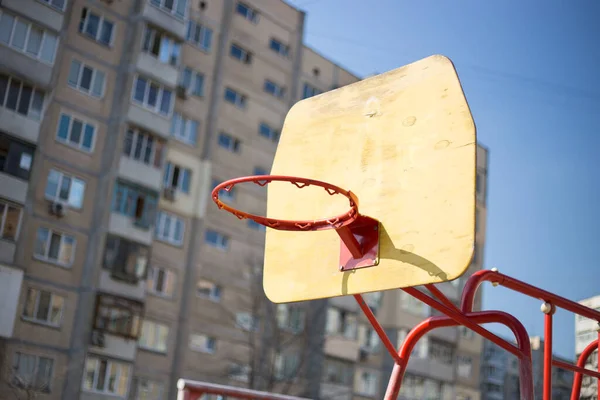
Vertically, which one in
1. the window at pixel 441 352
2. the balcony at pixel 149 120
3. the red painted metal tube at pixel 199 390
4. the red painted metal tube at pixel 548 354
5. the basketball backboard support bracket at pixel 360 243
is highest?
the balcony at pixel 149 120

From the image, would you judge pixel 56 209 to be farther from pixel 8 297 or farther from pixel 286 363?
pixel 286 363

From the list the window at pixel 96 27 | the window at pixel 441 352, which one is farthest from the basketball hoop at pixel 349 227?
the window at pixel 441 352

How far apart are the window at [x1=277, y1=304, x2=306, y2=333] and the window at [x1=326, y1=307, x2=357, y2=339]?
2500mm

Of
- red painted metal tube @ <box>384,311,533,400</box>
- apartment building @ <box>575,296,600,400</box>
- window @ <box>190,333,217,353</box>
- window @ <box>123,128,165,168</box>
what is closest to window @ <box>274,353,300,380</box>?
window @ <box>190,333,217,353</box>

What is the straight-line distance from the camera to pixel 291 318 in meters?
34.9

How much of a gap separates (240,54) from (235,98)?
76.9 inches

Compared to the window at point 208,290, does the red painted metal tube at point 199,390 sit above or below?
below

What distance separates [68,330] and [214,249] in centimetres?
747

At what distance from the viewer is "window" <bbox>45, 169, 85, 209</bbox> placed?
2802 centimetres

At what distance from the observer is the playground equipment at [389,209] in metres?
5.60

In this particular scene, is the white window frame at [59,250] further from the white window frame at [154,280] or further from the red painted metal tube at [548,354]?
the red painted metal tube at [548,354]

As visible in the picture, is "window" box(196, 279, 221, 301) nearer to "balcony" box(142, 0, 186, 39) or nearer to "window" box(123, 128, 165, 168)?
"window" box(123, 128, 165, 168)

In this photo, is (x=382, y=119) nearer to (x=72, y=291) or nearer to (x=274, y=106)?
(x=72, y=291)

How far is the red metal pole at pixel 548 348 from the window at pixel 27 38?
24.2m
